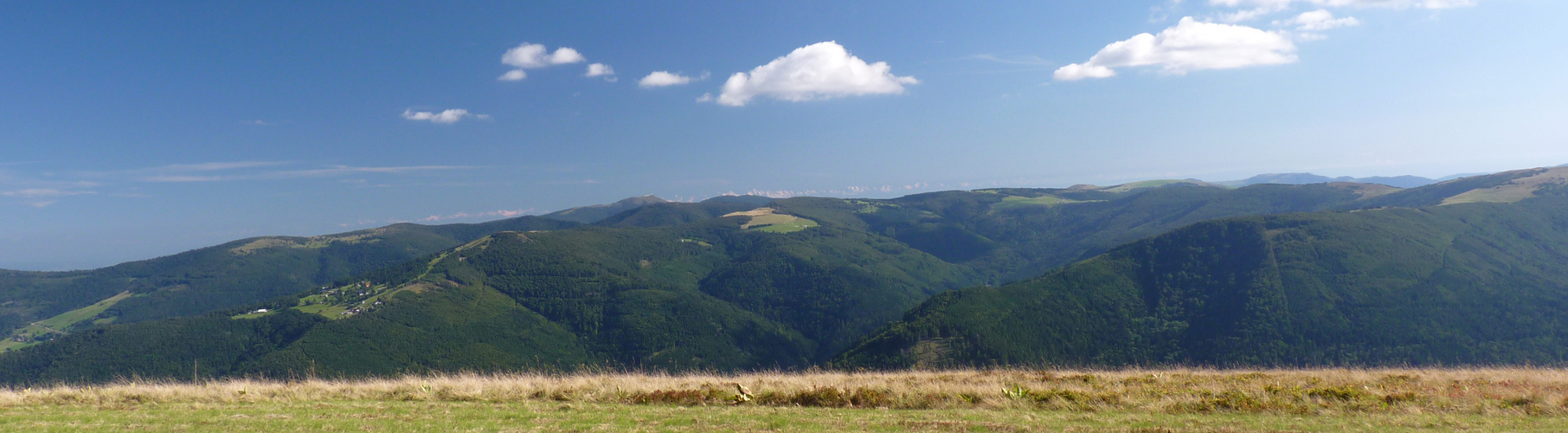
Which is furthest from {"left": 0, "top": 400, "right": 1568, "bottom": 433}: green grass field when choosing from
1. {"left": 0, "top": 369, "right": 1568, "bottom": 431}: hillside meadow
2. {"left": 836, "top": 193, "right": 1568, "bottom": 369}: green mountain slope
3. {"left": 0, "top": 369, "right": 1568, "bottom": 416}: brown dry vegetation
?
{"left": 836, "top": 193, "right": 1568, "bottom": 369}: green mountain slope

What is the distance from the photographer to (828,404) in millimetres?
16703

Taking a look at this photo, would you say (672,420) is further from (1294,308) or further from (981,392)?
(1294,308)

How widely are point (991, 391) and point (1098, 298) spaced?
18567cm

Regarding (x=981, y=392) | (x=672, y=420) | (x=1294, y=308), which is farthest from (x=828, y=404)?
(x=1294, y=308)

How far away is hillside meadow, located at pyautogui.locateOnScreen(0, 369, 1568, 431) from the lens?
1338cm

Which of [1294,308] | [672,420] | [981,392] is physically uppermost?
[672,420]

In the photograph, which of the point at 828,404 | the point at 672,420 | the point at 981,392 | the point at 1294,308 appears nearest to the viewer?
the point at 672,420

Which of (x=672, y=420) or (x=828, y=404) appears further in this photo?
(x=828, y=404)

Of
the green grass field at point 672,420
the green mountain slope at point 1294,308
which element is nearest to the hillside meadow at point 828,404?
the green grass field at point 672,420

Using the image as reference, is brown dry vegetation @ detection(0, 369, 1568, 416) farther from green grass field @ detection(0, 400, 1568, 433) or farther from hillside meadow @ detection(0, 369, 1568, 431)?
green grass field @ detection(0, 400, 1568, 433)

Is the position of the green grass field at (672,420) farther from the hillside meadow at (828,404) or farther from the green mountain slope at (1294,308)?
the green mountain slope at (1294,308)

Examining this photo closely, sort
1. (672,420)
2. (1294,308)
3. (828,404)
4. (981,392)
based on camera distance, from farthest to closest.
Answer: (1294,308)
(981,392)
(828,404)
(672,420)

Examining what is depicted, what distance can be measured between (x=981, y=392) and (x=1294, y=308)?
199 meters

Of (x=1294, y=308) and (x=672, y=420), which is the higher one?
(x=672, y=420)
